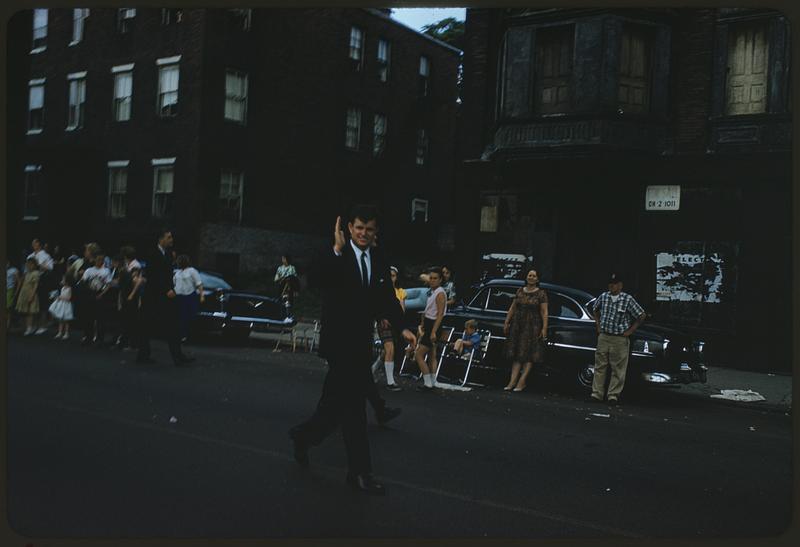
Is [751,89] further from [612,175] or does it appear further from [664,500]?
[664,500]

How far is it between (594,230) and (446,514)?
10917 millimetres

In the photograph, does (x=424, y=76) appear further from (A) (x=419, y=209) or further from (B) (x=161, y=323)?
(B) (x=161, y=323)

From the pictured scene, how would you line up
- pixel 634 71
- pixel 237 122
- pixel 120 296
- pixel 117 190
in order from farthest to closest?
pixel 237 122
pixel 117 190
pixel 634 71
pixel 120 296

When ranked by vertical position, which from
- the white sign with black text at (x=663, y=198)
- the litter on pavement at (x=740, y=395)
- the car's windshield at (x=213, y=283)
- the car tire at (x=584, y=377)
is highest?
the white sign with black text at (x=663, y=198)

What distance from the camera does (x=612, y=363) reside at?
9.26m

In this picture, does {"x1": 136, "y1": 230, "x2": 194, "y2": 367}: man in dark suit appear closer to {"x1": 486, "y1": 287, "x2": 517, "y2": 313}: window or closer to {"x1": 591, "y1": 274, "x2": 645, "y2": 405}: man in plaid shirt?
{"x1": 486, "y1": 287, "x2": 517, "y2": 313}: window

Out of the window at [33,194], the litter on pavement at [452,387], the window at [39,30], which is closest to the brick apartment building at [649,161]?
the litter on pavement at [452,387]

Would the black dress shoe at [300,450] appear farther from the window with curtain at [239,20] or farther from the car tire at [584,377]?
the car tire at [584,377]

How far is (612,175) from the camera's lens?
1415 cm

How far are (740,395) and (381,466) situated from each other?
667cm

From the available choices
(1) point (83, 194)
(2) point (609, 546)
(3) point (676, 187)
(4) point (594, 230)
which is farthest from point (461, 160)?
(2) point (609, 546)

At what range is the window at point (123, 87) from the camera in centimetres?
1598

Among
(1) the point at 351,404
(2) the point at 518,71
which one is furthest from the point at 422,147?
(1) the point at 351,404

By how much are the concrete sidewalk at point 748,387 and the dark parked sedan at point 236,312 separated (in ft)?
23.4
